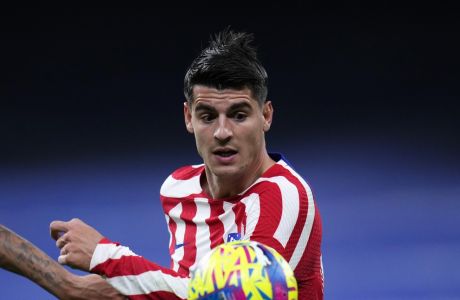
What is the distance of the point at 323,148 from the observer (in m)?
5.21

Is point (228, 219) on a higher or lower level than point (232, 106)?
lower

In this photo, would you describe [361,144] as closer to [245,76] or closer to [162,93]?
[162,93]

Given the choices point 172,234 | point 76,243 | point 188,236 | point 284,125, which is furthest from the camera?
point 284,125

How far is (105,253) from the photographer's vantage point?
7.49 feet

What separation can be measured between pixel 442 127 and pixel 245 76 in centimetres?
288

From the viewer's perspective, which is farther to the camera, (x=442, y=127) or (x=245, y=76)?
(x=442, y=127)

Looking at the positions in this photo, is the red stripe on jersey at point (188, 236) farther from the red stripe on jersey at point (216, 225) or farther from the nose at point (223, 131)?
the nose at point (223, 131)

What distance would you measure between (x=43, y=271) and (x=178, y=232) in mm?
536

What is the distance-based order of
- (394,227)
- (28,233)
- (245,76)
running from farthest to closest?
1. (28,233)
2. (394,227)
3. (245,76)

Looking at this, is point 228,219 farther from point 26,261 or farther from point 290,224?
point 26,261

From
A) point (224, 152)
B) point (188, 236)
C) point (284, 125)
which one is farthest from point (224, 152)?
point (284, 125)

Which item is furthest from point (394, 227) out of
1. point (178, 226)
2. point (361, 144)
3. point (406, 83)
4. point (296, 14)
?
point (178, 226)

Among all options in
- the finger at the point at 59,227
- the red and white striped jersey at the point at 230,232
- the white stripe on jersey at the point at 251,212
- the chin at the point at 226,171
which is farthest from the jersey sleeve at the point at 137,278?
the chin at the point at 226,171

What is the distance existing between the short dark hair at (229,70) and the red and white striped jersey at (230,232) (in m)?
0.27
